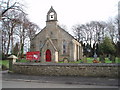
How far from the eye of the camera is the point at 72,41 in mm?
27281

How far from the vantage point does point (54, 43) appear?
93.8ft

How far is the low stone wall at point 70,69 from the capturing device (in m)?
12.2

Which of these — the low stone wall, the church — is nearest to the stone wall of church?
Answer: the church

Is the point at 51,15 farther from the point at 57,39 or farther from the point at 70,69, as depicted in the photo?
the point at 70,69

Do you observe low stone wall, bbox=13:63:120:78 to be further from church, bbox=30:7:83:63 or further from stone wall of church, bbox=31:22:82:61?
stone wall of church, bbox=31:22:82:61

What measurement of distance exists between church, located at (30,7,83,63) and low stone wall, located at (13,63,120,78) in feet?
38.2

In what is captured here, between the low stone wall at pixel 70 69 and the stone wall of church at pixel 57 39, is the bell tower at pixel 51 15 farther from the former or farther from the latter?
the low stone wall at pixel 70 69

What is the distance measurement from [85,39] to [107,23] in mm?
11587

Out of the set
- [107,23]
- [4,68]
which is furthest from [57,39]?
[107,23]

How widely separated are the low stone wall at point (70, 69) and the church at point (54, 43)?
11658mm

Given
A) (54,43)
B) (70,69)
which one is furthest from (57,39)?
(70,69)

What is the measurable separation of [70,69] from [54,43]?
15.9 meters

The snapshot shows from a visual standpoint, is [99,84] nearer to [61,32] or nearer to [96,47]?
[61,32]

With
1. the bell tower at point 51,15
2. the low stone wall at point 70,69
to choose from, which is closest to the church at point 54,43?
Answer: the bell tower at point 51,15
